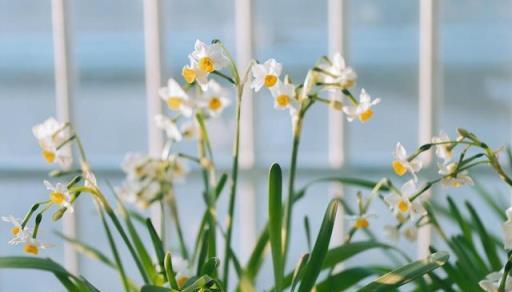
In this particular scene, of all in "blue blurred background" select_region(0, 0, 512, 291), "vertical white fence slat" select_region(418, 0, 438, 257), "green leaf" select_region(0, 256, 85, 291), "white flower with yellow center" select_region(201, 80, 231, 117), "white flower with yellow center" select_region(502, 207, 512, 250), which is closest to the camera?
"white flower with yellow center" select_region(502, 207, 512, 250)

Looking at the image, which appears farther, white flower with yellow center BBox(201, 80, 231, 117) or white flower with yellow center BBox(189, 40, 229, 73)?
white flower with yellow center BBox(201, 80, 231, 117)

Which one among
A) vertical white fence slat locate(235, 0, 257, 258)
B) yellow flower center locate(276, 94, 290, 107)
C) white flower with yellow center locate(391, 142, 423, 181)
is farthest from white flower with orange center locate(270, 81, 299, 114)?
vertical white fence slat locate(235, 0, 257, 258)

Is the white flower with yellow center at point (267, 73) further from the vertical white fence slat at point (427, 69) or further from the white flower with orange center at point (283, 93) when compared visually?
the vertical white fence slat at point (427, 69)

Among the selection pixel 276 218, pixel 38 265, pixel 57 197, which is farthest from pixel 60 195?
pixel 276 218

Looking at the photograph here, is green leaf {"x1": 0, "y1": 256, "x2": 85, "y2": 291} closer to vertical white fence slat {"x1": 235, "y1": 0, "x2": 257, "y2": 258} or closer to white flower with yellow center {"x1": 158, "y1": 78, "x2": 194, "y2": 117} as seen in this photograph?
white flower with yellow center {"x1": 158, "y1": 78, "x2": 194, "y2": 117}

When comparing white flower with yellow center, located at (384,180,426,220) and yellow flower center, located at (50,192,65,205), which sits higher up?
yellow flower center, located at (50,192,65,205)

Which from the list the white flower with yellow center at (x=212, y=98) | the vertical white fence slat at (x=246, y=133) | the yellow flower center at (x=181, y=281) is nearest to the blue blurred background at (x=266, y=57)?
the vertical white fence slat at (x=246, y=133)

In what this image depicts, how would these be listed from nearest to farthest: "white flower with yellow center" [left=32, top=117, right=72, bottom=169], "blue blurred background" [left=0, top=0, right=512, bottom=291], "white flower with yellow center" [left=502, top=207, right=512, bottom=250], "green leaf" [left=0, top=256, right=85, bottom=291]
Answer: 1. "white flower with yellow center" [left=502, top=207, right=512, bottom=250]
2. "green leaf" [left=0, top=256, right=85, bottom=291]
3. "white flower with yellow center" [left=32, top=117, right=72, bottom=169]
4. "blue blurred background" [left=0, top=0, right=512, bottom=291]
